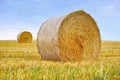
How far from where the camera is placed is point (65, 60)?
34.4ft

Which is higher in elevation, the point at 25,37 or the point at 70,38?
the point at 25,37

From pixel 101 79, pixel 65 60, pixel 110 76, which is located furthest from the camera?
pixel 65 60

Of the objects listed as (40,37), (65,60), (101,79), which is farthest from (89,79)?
(40,37)

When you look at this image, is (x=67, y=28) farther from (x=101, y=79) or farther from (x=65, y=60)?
(x=101, y=79)

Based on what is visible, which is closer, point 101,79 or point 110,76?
point 101,79

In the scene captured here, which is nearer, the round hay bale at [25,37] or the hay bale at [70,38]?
the hay bale at [70,38]

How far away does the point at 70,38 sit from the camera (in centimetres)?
1115

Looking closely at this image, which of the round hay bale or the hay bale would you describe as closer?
the hay bale

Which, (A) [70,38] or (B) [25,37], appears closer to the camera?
(A) [70,38]

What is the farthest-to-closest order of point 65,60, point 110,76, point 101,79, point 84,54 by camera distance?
point 84,54 < point 65,60 < point 110,76 < point 101,79

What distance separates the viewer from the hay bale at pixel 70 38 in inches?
418

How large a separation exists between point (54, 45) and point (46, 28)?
1.09m

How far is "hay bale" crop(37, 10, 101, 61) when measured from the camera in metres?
10.6

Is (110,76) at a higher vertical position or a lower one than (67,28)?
lower
